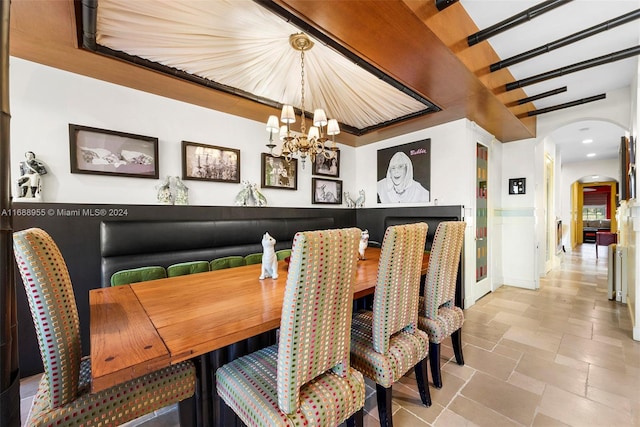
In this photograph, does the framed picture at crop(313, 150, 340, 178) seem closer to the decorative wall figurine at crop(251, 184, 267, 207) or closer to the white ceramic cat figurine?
the decorative wall figurine at crop(251, 184, 267, 207)

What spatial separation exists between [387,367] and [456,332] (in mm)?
1137

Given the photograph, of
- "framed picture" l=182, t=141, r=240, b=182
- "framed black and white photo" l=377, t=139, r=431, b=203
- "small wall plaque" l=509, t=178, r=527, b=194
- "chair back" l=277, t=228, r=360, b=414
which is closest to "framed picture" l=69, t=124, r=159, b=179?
"framed picture" l=182, t=141, r=240, b=182

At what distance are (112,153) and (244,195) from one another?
56.6 inches

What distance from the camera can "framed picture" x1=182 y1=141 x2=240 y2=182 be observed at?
3090mm

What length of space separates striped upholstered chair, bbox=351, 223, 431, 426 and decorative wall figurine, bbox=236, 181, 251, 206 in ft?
8.12

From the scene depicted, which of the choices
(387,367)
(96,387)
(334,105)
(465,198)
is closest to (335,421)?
(387,367)

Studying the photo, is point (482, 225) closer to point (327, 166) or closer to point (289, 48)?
point (327, 166)

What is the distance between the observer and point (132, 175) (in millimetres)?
2742

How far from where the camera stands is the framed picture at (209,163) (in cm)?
309

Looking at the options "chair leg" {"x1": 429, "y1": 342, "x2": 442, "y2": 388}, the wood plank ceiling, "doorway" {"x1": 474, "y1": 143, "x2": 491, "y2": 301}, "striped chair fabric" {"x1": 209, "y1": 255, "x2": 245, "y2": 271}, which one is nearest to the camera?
the wood plank ceiling

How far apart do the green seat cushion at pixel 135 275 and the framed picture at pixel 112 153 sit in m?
1.13

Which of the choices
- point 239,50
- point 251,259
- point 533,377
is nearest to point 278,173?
point 251,259

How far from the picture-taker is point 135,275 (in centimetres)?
215

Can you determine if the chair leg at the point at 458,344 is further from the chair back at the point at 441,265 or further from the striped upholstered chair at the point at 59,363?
the striped upholstered chair at the point at 59,363
